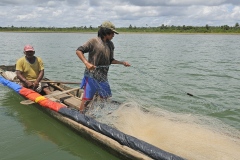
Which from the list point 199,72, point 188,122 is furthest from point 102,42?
point 199,72

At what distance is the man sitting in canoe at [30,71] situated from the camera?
709 centimetres

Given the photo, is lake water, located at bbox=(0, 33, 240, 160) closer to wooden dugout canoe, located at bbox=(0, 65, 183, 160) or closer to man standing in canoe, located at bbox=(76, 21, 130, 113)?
wooden dugout canoe, located at bbox=(0, 65, 183, 160)

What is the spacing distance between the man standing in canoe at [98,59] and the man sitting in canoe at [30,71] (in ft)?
7.49

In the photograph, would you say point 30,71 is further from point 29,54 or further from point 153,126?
point 153,126

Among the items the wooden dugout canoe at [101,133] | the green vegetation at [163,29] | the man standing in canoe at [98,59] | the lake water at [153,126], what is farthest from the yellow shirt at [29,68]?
the green vegetation at [163,29]

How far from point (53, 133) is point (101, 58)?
6.35 ft

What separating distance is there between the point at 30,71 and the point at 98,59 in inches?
115

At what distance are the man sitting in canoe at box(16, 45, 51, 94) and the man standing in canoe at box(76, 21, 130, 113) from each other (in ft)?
7.49

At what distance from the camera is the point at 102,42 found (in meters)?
5.12

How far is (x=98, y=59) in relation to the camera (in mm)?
5156

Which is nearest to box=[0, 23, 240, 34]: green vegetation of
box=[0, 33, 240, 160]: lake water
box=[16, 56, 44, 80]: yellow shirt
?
box=[0, 33, 240, 160]: lake water

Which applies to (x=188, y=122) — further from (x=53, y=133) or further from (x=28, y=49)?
(x=28, y=49)

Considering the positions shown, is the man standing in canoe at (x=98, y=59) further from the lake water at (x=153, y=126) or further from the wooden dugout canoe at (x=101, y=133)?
the lake water at (x=153, y=126)

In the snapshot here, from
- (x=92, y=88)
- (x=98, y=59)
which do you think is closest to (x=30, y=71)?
(x=92, y=88)
